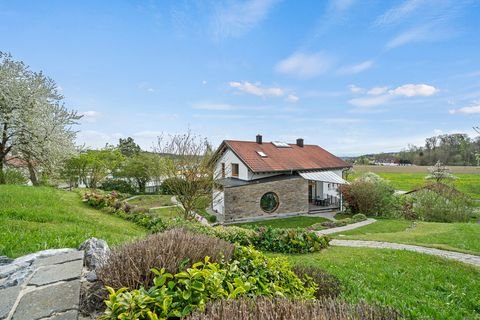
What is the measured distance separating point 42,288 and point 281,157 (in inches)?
1004

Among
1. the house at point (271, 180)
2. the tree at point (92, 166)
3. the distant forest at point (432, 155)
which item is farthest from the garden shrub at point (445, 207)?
the tree at point (92, 166)

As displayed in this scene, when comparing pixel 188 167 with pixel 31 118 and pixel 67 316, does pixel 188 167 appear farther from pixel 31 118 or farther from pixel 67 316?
pixel 67 316

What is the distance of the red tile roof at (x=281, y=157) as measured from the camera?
25.1m

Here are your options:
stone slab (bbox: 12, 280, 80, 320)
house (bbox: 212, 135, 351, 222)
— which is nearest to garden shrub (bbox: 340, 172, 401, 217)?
house (bbox: 212, 135, 351, 222)

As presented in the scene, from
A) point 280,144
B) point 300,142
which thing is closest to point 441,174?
point 300,142

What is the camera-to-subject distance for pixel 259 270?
364 centimetres

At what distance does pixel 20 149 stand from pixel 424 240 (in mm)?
23184

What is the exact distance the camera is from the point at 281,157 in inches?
1085

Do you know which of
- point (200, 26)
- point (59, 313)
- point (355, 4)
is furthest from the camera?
point (200, 26)

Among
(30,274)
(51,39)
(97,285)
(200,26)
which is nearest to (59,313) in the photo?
(97,285)

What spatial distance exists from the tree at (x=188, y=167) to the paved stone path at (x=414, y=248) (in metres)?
8.02

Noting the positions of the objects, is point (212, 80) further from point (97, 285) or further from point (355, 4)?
point (97, 285)

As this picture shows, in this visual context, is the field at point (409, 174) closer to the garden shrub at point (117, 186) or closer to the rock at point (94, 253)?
the garden shrub at point (117, 186)

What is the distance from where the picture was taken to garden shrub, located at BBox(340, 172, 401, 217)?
2406 centimetres
